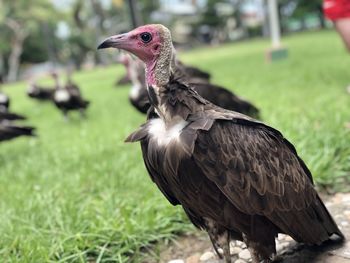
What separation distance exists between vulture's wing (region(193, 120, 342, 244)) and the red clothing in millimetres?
3264

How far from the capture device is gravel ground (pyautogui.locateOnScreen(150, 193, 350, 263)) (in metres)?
2.74

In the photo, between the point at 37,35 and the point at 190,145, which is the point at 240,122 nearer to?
the point at 190,145

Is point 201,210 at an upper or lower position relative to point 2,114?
lower

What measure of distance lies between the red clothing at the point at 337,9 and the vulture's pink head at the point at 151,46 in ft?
11.5

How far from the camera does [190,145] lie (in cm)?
215

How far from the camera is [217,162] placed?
2186 mm

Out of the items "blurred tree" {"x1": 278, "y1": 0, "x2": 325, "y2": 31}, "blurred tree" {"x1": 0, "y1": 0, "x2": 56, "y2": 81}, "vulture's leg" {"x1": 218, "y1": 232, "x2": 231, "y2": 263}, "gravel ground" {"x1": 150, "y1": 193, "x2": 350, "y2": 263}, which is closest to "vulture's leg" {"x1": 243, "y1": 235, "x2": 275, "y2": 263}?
"vulture's leg" {"x1": 218, "y1": 232, "x2": 231, "y2": 263}

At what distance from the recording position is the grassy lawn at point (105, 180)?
3.15 m

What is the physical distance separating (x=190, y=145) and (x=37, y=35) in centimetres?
4298

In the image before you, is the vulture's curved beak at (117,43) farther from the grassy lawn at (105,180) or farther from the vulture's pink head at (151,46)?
the grassy lawn at (105,180)

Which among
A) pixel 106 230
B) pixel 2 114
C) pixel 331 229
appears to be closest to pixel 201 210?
pixel 331 229

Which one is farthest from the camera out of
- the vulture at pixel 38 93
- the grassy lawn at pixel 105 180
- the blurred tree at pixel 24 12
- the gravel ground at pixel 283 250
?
the blurred tree at pixel 24 12

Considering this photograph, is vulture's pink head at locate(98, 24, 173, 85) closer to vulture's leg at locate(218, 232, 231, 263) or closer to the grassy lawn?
vulture's leg at locate(218, 232, 231, 263)

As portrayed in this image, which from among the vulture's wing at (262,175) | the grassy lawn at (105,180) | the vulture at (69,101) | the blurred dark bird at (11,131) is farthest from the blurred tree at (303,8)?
the vulture's wing at (262,175)
